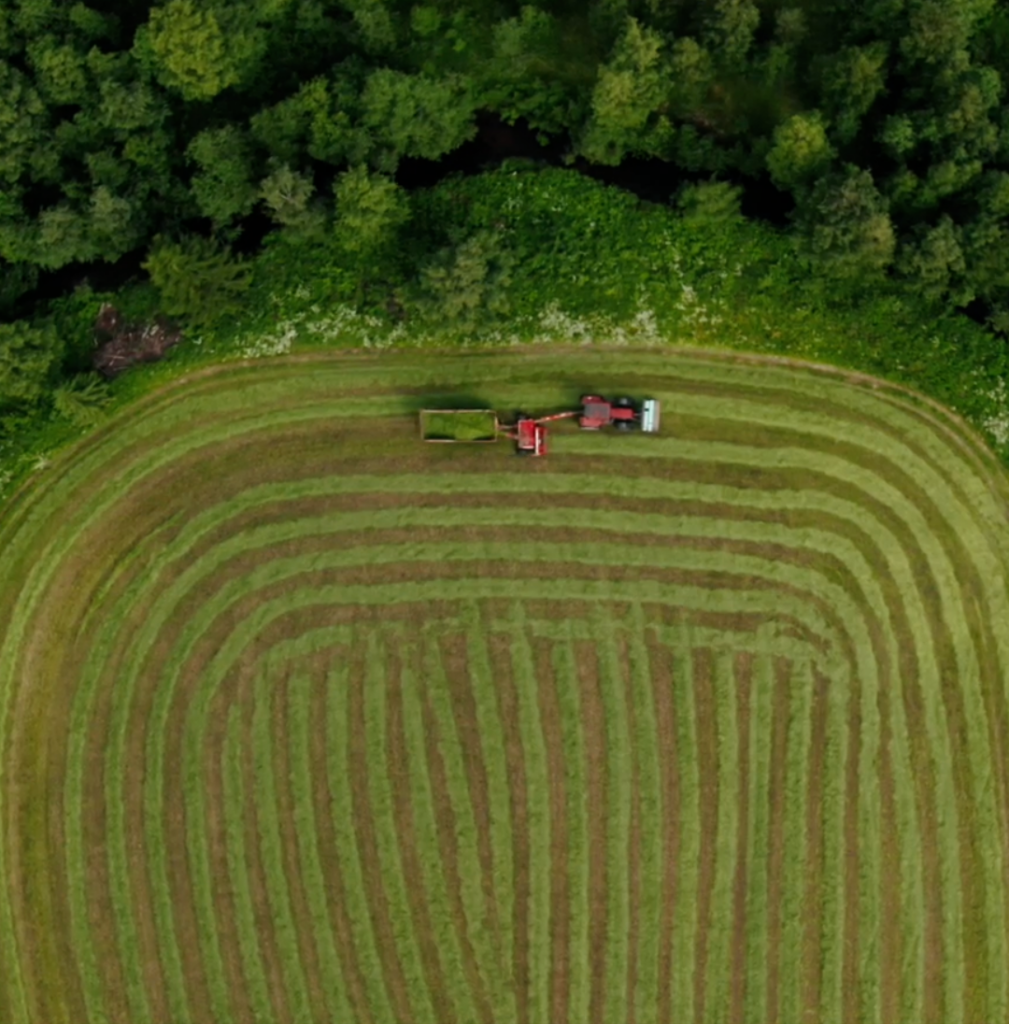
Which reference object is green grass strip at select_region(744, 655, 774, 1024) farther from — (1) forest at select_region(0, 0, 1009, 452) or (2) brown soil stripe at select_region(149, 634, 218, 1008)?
(2) brown soil stripe at select_region(149, 634, 218, 1008)

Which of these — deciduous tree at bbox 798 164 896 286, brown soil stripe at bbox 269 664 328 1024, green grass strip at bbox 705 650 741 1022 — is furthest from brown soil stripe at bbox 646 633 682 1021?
deciduous tree at bbox 798 164 896 286

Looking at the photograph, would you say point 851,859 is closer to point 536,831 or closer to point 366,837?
point 536,831

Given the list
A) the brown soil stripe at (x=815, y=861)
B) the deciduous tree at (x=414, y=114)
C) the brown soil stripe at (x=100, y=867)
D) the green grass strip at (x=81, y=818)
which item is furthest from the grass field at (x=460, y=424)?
the brown soil stripe at (x=100, y=867)

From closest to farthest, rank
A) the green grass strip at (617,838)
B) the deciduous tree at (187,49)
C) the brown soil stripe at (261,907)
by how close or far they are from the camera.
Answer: the deciduous tree at (187,49)
the green grass strip at (617,838)
the brown soil stripe at (261,907)

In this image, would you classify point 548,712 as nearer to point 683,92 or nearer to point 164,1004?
point 164,1004

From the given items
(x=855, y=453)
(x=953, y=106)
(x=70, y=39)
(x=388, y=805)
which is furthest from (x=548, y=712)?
(x=70, y=39)

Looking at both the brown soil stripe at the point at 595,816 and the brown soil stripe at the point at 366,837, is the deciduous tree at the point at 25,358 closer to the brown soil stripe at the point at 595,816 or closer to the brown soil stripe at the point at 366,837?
the brown soil stripe at the point at 366,837
